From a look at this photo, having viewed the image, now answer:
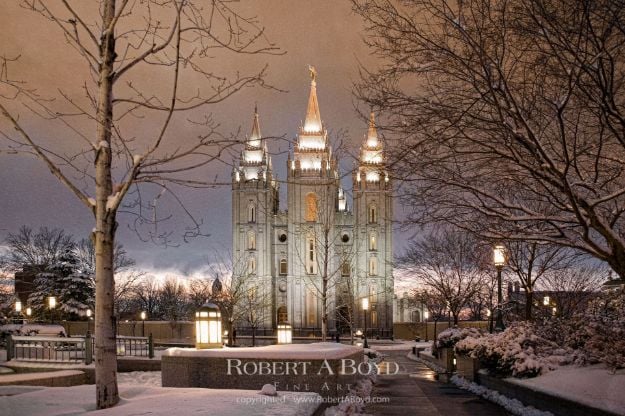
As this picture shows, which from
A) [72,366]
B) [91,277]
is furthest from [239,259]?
[72,366]

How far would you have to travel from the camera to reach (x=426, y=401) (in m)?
16.8

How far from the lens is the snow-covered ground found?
8.13 meters

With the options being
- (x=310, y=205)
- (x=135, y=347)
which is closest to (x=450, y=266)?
(x=135, y=347)

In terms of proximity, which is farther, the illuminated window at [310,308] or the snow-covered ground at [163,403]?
the illuminated window at [310,308]

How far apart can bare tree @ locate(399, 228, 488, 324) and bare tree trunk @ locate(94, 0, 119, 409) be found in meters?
29.9

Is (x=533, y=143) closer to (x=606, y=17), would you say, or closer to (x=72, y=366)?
(x=606, y=17)

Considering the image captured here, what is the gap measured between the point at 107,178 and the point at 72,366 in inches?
641

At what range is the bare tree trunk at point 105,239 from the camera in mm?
8695

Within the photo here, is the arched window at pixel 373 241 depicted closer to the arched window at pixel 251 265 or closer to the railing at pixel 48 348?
the arched window at pixel 251 265

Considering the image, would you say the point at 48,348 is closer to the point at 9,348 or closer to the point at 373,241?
the point at 9,348

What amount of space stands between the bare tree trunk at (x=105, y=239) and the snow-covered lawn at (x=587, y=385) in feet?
24.0

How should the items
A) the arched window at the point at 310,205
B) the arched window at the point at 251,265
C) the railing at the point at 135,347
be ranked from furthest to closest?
the arched window at the point at 251,265 → the arched window at the point at 310,205 → the railing at the point at 135,347

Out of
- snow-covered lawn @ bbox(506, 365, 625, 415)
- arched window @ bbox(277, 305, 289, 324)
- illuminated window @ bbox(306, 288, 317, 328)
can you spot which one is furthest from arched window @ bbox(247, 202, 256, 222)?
snow-covered lawn @ bbox(506, 365, 625, 415)

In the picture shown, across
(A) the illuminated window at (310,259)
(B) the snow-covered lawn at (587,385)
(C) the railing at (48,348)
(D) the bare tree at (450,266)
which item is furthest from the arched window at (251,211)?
(B) the snow-covered lawn at (587,385)
